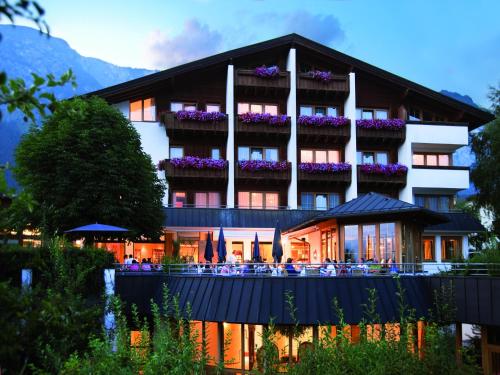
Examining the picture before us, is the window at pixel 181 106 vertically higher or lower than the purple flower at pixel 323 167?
higher

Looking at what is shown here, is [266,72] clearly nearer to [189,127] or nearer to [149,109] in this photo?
[189,127]

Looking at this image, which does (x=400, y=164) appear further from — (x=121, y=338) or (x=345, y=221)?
(x=121, y=338)

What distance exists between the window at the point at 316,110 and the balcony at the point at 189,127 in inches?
242

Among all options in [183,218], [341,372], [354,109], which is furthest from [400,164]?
[341,372]

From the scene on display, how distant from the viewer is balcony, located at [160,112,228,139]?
3878cm

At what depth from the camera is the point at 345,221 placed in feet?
88.5

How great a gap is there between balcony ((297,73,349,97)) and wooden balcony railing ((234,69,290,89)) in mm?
1416

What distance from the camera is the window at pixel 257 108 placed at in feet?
136

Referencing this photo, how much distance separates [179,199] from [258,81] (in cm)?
949

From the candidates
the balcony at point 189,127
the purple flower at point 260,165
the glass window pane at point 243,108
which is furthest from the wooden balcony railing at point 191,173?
the glass window pane at point 243,108

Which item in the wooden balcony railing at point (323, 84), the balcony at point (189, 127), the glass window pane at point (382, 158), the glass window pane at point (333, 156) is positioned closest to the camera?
the balcony at point (189, 127)

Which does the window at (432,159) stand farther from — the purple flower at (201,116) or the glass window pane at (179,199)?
the glass window pane at (179,199)

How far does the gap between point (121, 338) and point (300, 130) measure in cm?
3046

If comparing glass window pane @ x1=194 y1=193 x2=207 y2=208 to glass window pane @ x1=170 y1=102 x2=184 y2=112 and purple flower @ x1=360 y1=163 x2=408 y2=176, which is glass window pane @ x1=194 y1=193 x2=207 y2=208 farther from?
purple flower @ x1=360 y1=163 x2=408 y2=176
